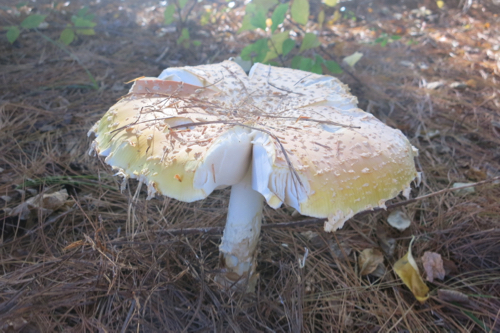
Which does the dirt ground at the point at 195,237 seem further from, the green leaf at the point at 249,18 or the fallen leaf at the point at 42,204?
the green leaf at the point at 249,18

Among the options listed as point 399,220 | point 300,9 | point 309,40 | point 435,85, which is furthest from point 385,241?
A: point 435,85

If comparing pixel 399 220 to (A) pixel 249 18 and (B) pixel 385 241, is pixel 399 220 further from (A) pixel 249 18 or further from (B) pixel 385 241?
(A) pixel 249 18

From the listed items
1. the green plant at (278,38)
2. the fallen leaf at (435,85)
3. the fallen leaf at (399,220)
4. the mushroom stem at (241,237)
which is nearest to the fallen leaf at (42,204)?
the mushroom stem at (241,237)

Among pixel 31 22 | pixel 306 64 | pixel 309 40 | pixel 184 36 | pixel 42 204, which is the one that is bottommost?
pixel 42 204

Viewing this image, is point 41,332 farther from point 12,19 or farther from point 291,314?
point 12,19

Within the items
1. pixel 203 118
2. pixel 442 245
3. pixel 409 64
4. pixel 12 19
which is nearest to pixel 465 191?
pixel 442 245

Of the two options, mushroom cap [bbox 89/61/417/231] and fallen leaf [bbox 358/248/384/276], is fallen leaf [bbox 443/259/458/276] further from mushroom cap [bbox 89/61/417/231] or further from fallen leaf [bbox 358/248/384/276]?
mushroom cap [bbox 89/61/417/231]
